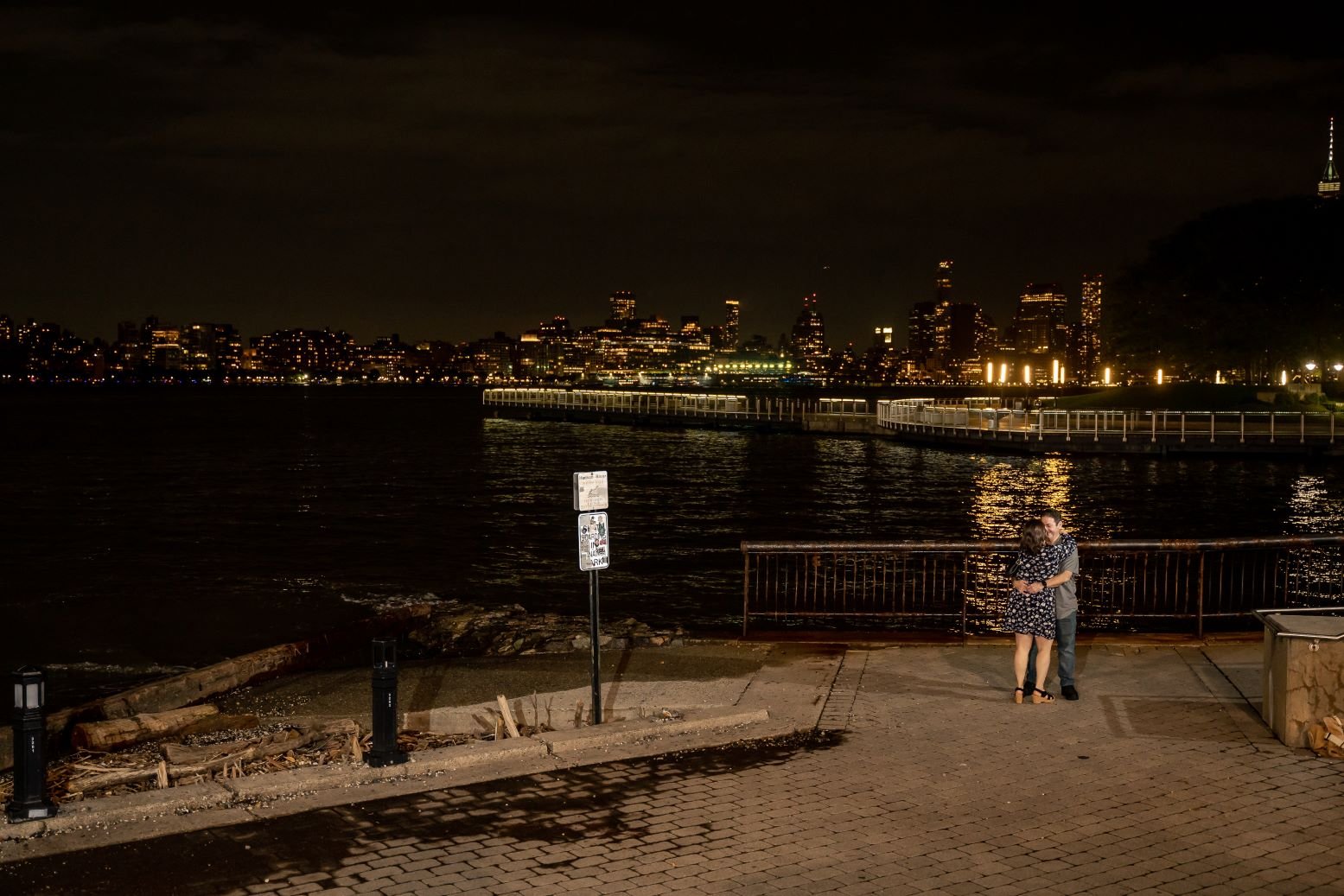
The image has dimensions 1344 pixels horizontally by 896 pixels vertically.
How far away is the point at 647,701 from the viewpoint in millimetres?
11469

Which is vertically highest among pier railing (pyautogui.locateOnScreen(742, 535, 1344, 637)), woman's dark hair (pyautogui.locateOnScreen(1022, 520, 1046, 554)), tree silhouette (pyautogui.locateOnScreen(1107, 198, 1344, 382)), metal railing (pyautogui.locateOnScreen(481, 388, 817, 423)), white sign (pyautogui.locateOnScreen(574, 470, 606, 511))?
tree silhouette (pyautogui.locateOnScreen(1107, 198, 1344, 382))

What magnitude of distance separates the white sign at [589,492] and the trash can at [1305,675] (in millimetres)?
5651

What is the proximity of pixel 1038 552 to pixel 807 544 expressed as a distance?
12.4 feet

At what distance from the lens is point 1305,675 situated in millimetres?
9609

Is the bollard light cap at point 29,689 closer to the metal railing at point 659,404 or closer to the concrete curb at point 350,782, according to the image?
the concrete curb at point 350,782

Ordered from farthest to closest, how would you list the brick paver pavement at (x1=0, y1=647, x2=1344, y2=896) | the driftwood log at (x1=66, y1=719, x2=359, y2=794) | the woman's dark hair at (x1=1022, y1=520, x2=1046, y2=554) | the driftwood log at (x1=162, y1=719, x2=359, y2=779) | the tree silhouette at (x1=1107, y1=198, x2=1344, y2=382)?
the tree silhouette at (x1=1107, y1=198, x2=1344, y2=382)
the woman's dark hair at (x1=1022, y1=520, x2=1046, y2=554)
the driftwood log at (x1=162, y1=719, x2=359, y2=779)
the driftwood log at (x1=66, y1=719, x2=359, y2=794)
the brick paver pavement at (x1=0, y1=647, x2=1344, y2=896)

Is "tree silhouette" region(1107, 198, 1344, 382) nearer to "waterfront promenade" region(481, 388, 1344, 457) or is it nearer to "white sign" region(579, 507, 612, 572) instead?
"waterfront promenade" region(481, 388, 1344, 457)

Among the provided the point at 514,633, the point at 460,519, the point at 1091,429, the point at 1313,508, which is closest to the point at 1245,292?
the point at 1091,429

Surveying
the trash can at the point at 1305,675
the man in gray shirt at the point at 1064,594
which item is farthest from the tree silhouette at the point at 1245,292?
the trash can at the point at 1305,675

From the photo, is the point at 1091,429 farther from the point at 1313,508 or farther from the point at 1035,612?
the point at 1035,612

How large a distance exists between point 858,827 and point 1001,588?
16325 millimetres

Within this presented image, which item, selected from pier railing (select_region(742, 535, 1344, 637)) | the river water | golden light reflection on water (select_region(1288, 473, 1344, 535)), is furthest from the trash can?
golden light reflection on water (select_region(1288, 473, 1344, 535))

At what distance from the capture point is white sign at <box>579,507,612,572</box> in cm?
1031

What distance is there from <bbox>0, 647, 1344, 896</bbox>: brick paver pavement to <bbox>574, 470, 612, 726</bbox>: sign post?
112 cm
